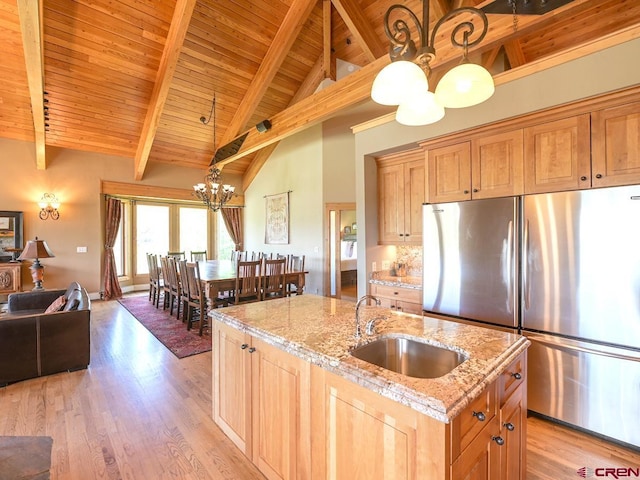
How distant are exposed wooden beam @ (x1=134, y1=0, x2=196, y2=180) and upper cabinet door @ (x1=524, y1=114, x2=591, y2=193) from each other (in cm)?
431

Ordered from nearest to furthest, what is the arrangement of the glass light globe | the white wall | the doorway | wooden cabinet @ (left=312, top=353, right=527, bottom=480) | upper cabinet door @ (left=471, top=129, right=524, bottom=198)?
wooden cabinet @ (left=312, top=353, right=527, bottom=480) < the glass light globe < upper cabinet door @ (left=471, top=129, right=524, bottom=198) < the doorway < the white wall

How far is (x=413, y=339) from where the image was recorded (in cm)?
155

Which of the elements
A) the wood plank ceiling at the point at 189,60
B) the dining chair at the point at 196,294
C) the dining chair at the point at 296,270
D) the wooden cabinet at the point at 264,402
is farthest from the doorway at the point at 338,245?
the wooden cabinet at the point at 264,402

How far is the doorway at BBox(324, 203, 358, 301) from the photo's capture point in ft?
21.5

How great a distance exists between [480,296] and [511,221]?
0.69 m

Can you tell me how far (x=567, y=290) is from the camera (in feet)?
7.36

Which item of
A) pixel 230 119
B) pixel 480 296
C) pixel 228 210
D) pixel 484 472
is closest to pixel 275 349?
pixel 484 472

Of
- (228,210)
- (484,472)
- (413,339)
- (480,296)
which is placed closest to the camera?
(484,472)

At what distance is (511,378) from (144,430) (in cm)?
250

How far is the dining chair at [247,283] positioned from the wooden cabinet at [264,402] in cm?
229

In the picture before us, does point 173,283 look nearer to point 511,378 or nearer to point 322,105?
point 322,105

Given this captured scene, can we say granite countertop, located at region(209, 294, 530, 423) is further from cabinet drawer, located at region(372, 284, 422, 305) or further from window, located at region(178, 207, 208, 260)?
window, located at region(178, 207, 208, 260)

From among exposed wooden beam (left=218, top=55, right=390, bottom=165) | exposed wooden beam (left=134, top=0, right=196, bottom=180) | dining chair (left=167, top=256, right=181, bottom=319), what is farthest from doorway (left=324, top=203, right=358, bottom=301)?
exposed wooden beam (left=134, top=0, right=196, bottom=180)

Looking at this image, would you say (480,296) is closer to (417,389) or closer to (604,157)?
(604,157)
